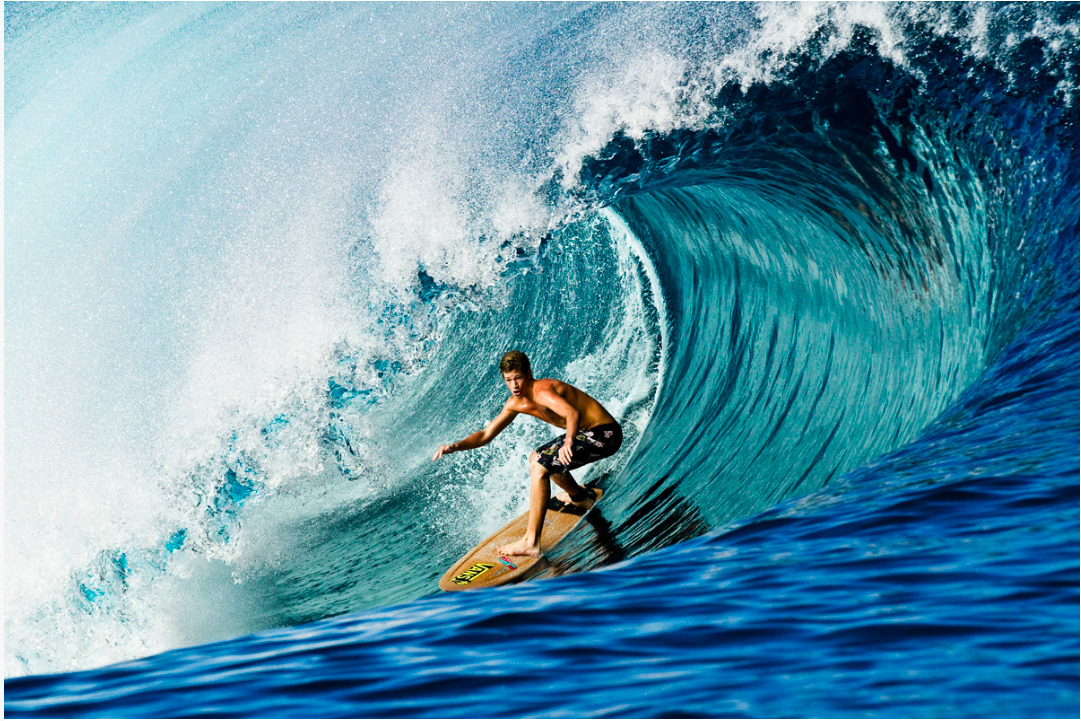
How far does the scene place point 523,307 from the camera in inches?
405

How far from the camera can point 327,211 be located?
898 cm

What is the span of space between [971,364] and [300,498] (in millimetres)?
5865

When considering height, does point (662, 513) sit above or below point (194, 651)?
below

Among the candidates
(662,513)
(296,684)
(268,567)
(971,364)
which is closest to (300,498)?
(268,567)

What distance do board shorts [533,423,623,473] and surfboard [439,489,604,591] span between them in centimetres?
48

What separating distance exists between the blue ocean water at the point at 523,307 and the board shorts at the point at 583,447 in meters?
0.48

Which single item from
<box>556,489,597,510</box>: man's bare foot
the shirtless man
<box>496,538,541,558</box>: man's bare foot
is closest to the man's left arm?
the shirtless man

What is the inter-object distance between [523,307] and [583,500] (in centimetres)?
439

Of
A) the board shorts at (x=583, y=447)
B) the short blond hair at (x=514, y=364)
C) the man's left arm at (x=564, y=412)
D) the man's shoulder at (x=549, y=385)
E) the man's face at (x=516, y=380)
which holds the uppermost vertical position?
the short blond hair at (x=514, y=364)

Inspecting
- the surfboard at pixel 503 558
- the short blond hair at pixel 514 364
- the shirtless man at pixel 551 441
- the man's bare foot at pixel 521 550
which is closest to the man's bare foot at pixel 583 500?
the surfboard at pixel 503 558

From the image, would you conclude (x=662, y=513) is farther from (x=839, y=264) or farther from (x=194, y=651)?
(x=194, y=651)

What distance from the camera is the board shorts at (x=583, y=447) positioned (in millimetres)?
5512

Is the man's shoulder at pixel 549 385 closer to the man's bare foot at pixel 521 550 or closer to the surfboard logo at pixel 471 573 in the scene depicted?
the man's bare foot at pixel 521 550

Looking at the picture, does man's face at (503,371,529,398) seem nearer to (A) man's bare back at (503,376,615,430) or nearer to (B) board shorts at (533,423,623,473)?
(A) man's bare back at (503,376,615,430)
